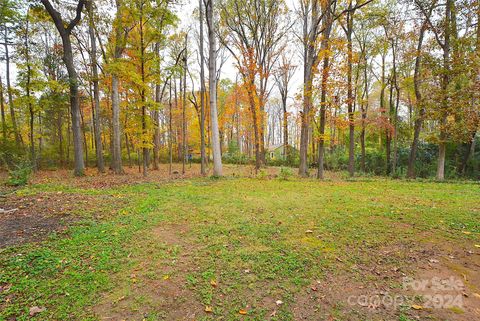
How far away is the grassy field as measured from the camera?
78.8 inches

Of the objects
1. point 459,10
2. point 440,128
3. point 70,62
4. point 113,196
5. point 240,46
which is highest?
point 240,46

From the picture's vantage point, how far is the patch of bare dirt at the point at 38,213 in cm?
315

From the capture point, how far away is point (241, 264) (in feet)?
8.80

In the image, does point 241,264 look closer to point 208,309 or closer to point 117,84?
point 208,309

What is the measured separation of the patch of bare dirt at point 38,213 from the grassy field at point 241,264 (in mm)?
71

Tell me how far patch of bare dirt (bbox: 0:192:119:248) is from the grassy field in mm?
71

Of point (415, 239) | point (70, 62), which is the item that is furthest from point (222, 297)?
point (70, 62)

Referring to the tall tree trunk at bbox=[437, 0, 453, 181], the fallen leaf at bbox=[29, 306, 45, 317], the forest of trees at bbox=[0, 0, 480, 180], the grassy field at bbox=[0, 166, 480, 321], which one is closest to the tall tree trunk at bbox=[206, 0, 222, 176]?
the forest of trees at bbox=[0, 0, 480, 180]

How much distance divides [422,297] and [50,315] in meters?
3.41

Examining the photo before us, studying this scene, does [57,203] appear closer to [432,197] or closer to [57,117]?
[432,197]

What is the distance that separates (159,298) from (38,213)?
3527mm

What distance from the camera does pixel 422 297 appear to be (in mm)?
2129

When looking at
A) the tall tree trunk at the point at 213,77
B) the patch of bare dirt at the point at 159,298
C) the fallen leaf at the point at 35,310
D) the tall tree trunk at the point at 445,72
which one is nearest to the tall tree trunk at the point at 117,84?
the tall tree trunk at the point at 213,77

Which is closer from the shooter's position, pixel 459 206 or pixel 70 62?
pixel 459 206
